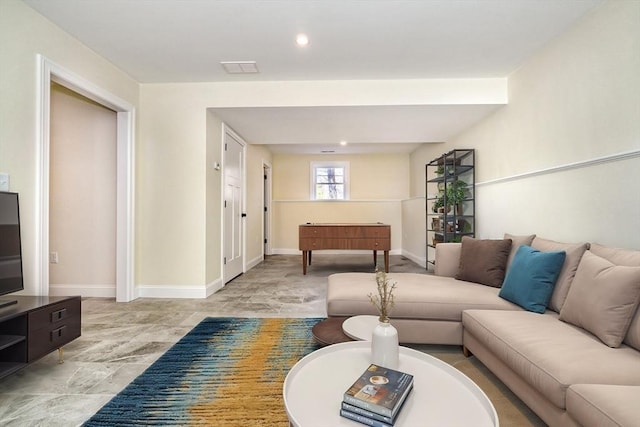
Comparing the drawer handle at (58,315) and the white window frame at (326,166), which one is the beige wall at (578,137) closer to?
the drawer handle at (58,315)

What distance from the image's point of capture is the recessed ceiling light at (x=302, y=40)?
251 cm

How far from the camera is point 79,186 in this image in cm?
352

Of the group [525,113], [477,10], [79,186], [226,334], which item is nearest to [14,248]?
[226,334]

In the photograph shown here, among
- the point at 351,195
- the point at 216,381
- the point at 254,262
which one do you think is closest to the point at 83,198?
the point at 254,262

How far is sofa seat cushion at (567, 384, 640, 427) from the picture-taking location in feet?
2.99

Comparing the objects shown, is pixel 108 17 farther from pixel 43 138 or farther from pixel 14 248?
pixel 14 248

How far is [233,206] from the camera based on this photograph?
178 inches

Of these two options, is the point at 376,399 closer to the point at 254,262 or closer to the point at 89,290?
the point at 89,290

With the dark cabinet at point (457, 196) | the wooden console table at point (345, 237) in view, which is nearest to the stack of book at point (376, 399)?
the dark cabinet at point (457, 196)

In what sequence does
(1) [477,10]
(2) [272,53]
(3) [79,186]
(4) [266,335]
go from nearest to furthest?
(1) [477,10] < (4) [266,335] < (2) [272,53] < (3) [79,186]

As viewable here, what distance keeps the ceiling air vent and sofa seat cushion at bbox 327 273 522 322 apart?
7.56 ft

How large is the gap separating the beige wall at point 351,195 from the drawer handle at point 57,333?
541 cm

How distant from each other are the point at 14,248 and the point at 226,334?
57.5 inches

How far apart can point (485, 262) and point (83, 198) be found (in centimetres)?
426
